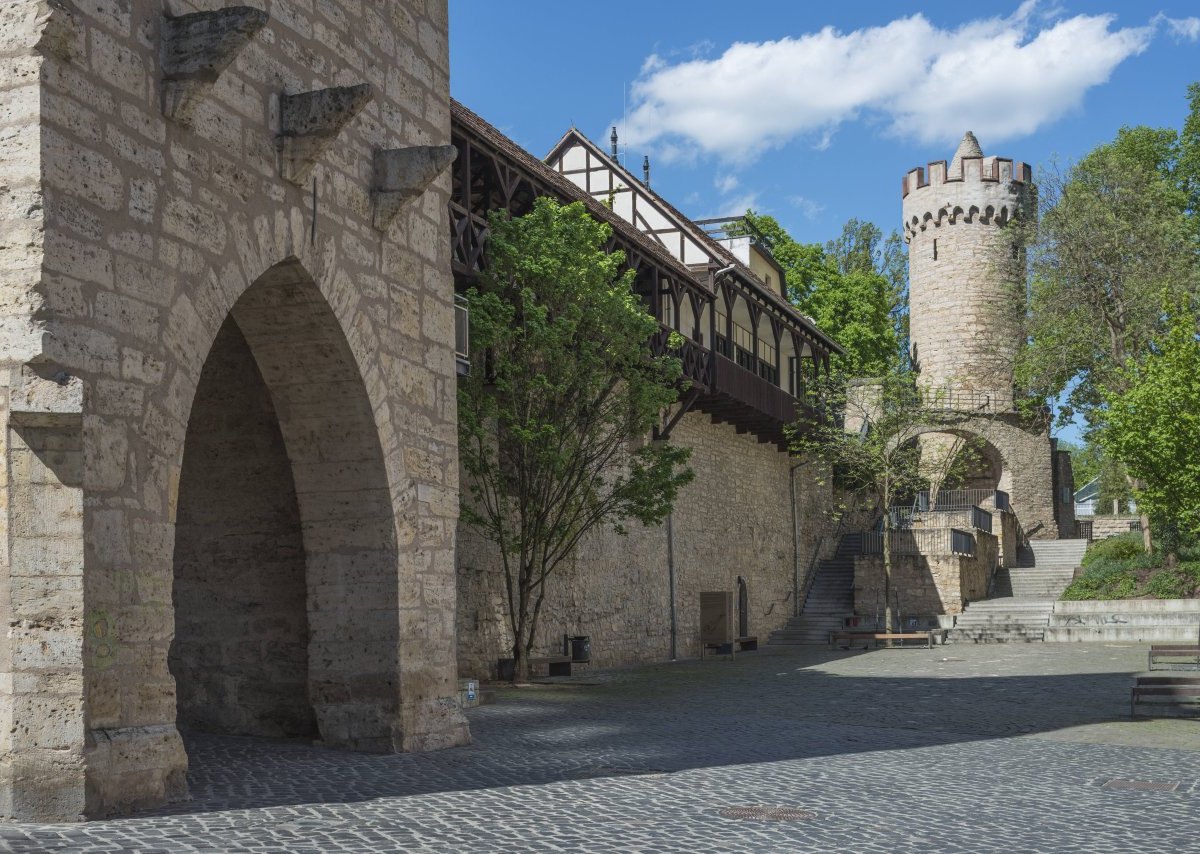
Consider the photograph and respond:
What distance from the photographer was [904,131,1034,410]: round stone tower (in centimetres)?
4188

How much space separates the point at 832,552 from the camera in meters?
35.8

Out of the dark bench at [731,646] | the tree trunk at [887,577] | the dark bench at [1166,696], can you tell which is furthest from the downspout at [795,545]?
the dark bench at [1166,696]

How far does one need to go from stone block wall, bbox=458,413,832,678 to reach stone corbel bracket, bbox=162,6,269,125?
33.8 ft

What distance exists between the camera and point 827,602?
107ft

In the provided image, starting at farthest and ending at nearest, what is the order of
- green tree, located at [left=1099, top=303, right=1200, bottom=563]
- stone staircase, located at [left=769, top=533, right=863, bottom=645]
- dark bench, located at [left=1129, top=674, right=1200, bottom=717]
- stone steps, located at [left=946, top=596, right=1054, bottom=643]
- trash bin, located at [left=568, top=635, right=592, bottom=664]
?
stone staircase, located at [left=769, top=533, right=863, bottom=645]
stone steps, located at [left=946, top=596, right=1054, bottom=643]
green tree, located at [left=1099, top=303, right=1200, bottom=563]
trash bin, located at [left=568, top=635, right=592, bottom=664]
dark bench, located at [left=1129, top=674, right=1200, bottom=717]

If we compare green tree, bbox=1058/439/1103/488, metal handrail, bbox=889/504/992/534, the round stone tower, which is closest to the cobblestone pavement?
metal handrail, bbox=889/504/992/534

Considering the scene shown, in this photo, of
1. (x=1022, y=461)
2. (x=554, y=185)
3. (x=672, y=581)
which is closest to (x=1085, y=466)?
(x=1022, y=461)

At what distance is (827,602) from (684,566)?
8.81m

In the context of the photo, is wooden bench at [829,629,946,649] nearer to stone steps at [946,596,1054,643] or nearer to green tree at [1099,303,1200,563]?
stone steps at [946,596,1054,643]

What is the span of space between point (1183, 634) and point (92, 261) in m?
23.6

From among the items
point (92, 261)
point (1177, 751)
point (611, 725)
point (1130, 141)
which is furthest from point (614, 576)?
point (1130, 141)

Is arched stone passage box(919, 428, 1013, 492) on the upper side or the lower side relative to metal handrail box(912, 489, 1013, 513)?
upper

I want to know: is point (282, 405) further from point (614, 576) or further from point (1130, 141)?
point (1130, 141)

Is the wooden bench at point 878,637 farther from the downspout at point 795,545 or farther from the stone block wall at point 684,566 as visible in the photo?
the downspout at point 795,545
